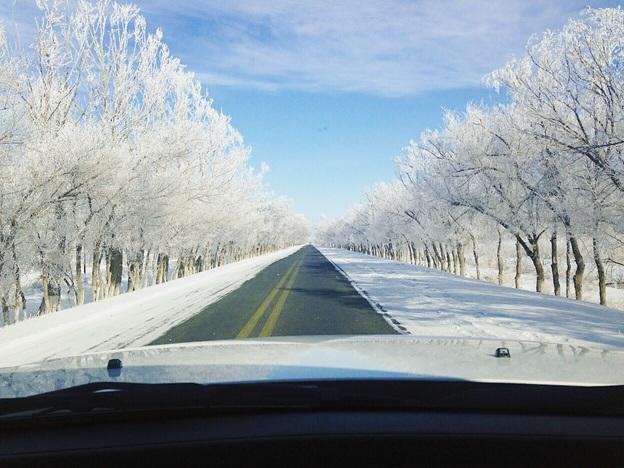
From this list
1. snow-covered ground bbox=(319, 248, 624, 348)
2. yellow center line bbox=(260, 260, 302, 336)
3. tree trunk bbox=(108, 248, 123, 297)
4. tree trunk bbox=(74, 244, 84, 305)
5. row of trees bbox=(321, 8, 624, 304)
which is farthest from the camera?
tree trunk bbox=(108, 248, 123, 297)

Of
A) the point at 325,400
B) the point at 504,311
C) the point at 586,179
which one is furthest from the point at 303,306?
the point at 325,400

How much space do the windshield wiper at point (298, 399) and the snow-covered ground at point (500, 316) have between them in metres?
5.77

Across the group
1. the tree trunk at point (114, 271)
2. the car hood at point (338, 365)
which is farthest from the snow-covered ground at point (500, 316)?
the tree trunk at point (114, 271)

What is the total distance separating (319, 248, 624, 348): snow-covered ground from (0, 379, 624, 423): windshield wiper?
577cm

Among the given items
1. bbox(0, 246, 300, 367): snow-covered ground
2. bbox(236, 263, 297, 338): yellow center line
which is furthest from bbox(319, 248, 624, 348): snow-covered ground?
bbox(0, 246, 300, 367): snow-covered ground

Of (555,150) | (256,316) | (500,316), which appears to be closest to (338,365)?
(256,316)

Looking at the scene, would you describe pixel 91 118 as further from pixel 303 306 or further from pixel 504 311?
pixel 504 311

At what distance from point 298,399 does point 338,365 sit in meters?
0.81

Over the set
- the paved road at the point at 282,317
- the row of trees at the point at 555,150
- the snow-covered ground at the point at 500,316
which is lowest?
the snow-covered ground at the point at 500,316

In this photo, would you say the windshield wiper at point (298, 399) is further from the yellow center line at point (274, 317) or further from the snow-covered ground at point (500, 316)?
the yellow center line at point (274, 317)

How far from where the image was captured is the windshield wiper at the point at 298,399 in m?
2.38

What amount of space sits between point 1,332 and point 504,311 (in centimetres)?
1088

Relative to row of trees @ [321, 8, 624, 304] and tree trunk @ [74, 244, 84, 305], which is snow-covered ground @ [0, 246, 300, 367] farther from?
row of trees @ [321, 8, 624, 304]

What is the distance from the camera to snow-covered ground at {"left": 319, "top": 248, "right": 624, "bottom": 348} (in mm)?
9086
